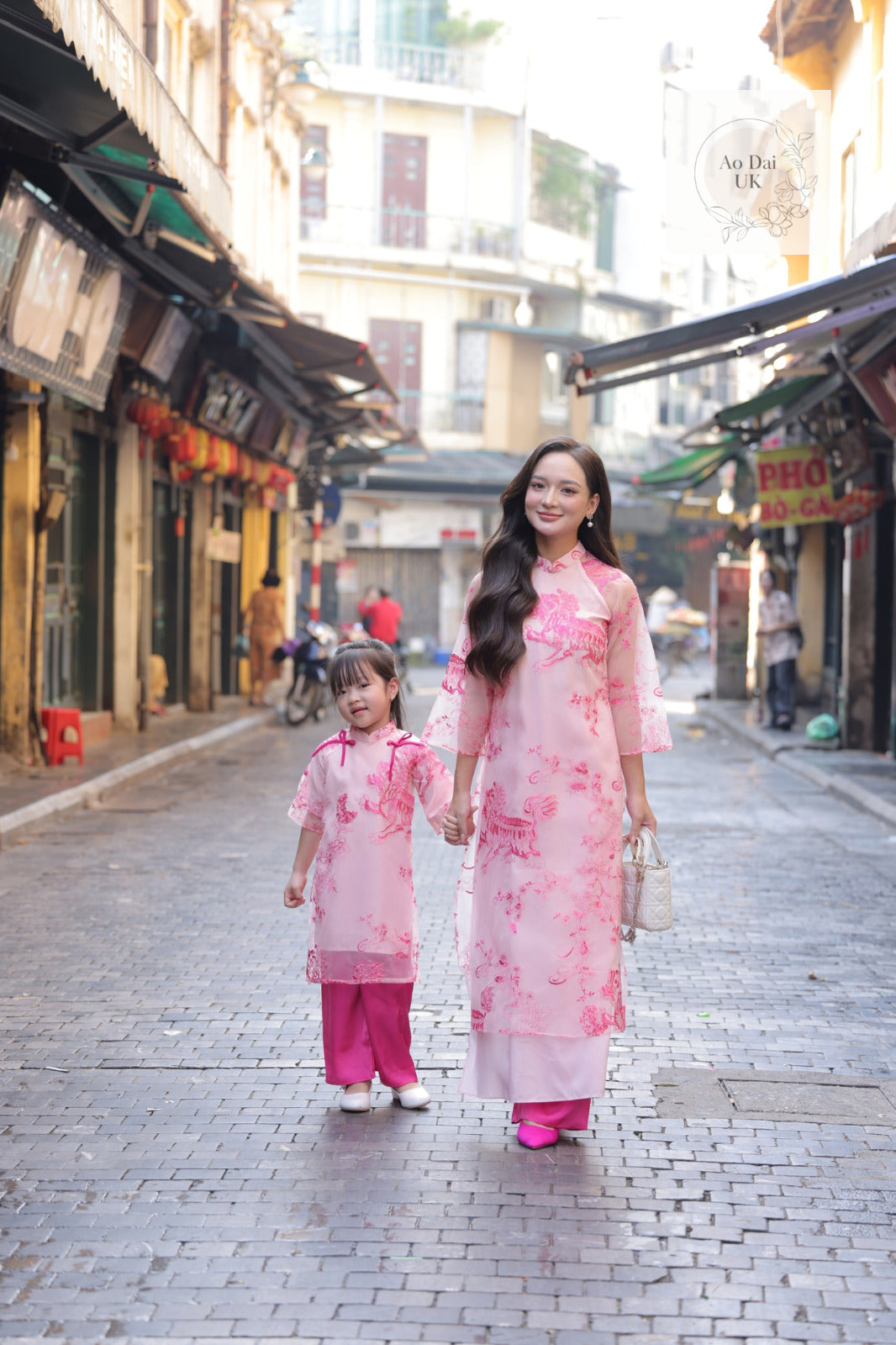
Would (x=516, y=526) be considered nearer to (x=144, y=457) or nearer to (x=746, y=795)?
(x=746, y=795)

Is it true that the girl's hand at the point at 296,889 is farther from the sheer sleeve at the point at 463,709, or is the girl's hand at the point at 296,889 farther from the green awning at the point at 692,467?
the green awning at the point at 692,467

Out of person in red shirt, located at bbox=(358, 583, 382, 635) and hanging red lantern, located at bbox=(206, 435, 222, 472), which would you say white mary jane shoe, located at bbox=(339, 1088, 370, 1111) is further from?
person in red shirt, located at bbox=(358, 583, 382, 635)

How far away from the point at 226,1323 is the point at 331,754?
1.93m

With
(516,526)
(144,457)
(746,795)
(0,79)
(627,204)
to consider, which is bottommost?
(746,795)

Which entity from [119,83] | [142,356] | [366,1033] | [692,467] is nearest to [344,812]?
[366,1033]

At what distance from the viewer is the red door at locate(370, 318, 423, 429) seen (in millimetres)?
38781

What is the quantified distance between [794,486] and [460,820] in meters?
14.5

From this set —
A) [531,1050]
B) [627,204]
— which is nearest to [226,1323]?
[531,1050]

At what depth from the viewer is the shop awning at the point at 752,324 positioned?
9703mm

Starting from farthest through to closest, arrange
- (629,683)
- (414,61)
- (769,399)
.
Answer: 1. (414,61)
2. (769,399)
3. (629,683)

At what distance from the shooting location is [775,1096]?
4801mm

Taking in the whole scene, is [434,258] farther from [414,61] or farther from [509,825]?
[509,825]

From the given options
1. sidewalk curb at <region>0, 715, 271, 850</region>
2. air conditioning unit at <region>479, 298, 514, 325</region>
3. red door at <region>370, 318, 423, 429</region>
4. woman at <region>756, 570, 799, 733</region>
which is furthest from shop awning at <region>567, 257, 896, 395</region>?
air conditioning unit at <region>479, 298, 514, 325</region>

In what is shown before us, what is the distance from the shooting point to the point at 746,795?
1317 cm
